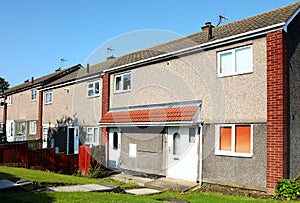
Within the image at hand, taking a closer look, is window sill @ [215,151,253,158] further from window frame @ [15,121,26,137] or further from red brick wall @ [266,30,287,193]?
window frame @ [15,121,26,137]

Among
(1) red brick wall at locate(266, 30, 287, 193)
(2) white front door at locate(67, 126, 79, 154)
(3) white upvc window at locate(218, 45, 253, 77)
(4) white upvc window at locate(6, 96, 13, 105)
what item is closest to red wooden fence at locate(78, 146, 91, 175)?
(2) white front door at locate(67, 126, 79, 154)

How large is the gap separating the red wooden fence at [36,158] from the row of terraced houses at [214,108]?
2.19 m

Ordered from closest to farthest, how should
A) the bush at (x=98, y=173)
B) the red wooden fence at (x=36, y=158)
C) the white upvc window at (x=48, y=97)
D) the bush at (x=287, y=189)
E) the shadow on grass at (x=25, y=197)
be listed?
the shadow on grass at (x=25, y=197)
the bush at (x=287, y=189)
the bush at (x=98, y=173)
the red wooden fence at (x=36, y=158)
the white upvc window at (x=48, y=97)

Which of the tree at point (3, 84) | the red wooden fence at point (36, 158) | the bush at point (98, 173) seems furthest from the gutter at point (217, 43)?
the tree at point (3, 84)

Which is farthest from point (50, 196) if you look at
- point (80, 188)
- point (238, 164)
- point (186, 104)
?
point (186, 104)

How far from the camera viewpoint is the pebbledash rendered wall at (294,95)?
11.1 meters

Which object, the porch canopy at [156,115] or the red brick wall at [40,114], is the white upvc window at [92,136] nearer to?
the porch canopy at [156,115]

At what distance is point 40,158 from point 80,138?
453 cm

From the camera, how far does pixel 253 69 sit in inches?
461

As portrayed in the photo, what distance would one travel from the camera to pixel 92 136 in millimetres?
20641

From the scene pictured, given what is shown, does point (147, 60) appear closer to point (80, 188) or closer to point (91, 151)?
point (91, 151)

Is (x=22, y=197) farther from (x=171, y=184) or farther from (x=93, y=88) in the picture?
(x=93, y=88)

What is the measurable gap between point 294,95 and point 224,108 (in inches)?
99.1

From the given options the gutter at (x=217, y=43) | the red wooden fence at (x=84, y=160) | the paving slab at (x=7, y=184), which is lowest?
the red wooden fence at (x=84, y=160)
